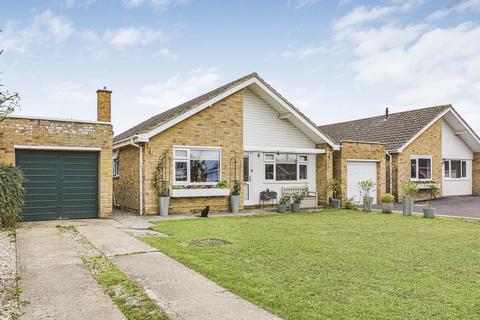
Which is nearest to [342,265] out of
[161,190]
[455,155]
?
[161,190]

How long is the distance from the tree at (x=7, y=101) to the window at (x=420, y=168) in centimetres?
2079

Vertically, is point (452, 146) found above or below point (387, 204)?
above

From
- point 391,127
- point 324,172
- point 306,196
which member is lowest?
point 306,196

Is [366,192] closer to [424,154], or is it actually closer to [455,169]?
[424,154]

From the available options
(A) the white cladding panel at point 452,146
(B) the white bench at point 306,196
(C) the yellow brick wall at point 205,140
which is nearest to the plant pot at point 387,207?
(B) the white bench at point 306,196

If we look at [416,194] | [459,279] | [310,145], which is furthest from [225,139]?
[416,194]

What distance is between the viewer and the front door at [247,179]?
16516 millimetres

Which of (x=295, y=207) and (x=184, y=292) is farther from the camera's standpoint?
(x=295, y=207)

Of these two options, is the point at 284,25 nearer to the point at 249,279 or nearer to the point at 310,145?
the point at 310,145

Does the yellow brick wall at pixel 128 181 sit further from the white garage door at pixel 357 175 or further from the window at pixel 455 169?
the window at pixel 455 169

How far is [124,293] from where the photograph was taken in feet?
16.3

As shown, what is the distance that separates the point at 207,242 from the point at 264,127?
29.5ft

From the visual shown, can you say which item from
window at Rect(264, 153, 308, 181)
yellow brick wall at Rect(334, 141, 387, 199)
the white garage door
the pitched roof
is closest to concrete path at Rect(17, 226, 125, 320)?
window at Rect(264, 153, 308, 181)

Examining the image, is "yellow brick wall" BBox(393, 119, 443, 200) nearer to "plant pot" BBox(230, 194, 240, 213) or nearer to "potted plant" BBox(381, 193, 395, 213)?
"potted plant" BBox(381, 193, 395, 213)
